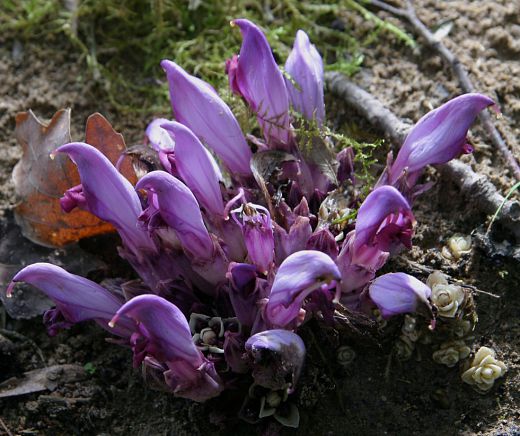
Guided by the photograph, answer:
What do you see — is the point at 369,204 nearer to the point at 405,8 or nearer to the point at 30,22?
the point at 405,8

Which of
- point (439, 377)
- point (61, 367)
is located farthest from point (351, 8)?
point (61, 367)

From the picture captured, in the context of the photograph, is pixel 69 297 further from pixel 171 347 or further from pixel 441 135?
pixel 441 135

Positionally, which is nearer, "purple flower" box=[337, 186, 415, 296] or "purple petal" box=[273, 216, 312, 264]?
"purple flower" box=[337, 186, 415, 296]

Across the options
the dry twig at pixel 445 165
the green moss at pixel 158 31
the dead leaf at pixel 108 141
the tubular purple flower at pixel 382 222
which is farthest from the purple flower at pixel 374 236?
the green moss at pixel 158 31

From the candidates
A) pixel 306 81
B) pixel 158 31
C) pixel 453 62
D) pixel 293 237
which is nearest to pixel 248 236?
pixel 293 237

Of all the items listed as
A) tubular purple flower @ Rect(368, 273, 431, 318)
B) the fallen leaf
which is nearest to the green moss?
the fallen leaf

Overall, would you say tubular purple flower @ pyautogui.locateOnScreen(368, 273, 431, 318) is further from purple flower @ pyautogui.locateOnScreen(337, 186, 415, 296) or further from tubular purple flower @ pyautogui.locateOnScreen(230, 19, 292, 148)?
tubular purple flower @ pyautogui.locateOnScreen(230, 19, 292, 148)
